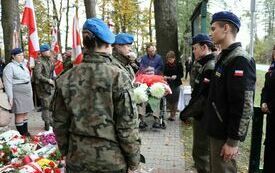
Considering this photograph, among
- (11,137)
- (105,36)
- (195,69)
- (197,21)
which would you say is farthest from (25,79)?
(105,36)

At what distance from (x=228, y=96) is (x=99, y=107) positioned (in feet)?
4.02

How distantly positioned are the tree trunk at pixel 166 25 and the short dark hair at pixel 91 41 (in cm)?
812

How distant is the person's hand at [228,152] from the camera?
3.38m

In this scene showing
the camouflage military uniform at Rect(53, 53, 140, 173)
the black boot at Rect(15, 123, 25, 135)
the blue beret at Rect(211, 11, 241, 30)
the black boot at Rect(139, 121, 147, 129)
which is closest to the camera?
the camouflage military uniform at Rect(53, 53, 140, 173)

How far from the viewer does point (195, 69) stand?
5316mm

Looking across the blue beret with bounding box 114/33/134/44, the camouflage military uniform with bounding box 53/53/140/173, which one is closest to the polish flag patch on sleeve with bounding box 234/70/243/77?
the camouflage military uniform with bounding box 53/53/140/173

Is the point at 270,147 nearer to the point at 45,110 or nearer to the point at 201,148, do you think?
the point at 201,148

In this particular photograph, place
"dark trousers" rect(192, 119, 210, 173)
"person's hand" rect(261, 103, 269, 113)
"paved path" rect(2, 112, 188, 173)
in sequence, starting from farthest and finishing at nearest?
"paved path" rect(2, 112, 188, 173), "dark trousers" rect(192, 119, 210, 173), "person's hand" rect(261, 103, 269, 113)

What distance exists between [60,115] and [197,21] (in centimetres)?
675

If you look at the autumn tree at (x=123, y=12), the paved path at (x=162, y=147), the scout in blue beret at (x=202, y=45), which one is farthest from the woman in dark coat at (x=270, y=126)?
the autumn tree at (x=123, y=12)

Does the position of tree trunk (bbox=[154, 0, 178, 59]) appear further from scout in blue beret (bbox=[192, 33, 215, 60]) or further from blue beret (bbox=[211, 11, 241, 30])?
blue beret (bbox=[211, 11, 241, 30])

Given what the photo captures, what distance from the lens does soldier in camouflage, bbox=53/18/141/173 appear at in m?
2.84

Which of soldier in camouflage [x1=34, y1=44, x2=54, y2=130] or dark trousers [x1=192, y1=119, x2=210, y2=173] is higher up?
soldier in camouflage [x1=34, y1=44, x2=54, y2=130]

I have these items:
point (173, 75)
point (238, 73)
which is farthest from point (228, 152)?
point (173, 75)
